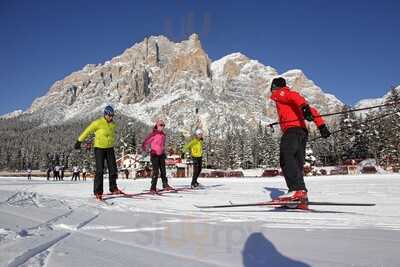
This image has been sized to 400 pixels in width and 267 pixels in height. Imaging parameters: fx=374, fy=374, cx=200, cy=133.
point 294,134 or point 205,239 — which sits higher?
point 294,134

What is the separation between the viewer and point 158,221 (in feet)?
13.6

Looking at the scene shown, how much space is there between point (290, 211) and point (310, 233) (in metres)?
1.72

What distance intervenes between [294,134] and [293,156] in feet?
1.15

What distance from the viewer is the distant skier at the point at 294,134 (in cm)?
534

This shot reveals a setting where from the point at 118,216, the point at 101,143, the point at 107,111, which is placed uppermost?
the point at 107,111

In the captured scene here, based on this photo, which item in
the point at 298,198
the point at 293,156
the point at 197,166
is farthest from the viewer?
the point at 197,166

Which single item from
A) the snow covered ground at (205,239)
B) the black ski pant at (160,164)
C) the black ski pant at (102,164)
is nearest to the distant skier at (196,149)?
the black ski pant at (160,164)

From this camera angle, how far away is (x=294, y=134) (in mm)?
5641

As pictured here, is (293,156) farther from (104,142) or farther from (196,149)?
(196,149)

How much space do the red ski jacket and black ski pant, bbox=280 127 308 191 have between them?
10 cm

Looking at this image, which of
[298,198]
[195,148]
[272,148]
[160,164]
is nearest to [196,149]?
[195,148]

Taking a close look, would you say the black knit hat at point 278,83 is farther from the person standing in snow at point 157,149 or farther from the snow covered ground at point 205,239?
the person standing in snow at point 157,149

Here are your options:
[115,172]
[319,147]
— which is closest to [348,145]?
[319,147]

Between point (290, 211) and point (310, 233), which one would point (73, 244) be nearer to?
point (310, 233)
